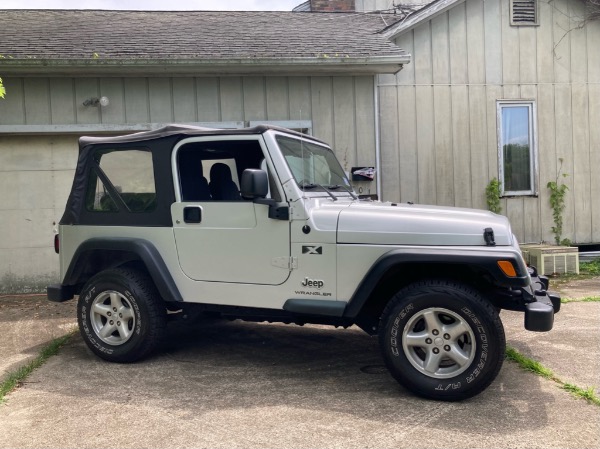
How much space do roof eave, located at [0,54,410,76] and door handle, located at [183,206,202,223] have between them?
12.9 feet

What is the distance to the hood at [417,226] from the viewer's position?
3953 mm

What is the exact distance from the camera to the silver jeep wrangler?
3.88 metres

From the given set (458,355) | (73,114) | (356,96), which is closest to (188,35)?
(73,114)

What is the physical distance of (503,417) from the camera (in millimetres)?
3615

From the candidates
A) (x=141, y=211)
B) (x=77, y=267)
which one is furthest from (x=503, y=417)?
(x=77, y=267)

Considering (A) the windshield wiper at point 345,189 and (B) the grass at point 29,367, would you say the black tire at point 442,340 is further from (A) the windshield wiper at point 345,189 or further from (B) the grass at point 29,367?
(B) the grass at point 29,367

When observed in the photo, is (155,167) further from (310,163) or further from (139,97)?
(139,97)

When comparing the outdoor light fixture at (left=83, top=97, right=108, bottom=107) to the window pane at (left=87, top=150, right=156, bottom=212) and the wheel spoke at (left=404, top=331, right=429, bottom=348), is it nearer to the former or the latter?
the window pane at (left=87, top=150, right=156, bottom=212)

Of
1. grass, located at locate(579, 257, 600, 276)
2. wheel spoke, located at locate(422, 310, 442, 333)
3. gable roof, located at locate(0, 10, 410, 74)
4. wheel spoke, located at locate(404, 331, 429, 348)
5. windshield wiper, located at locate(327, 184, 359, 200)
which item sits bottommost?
grass, located at locate(579, 257, 600, 276)

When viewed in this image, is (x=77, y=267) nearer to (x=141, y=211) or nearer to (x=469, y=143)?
(x=141, y=211)

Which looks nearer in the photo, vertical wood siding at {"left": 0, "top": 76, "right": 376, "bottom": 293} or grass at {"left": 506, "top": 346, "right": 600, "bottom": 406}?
grass at {"left": 506, "top": 346, "right": 600, "bottom": 406}

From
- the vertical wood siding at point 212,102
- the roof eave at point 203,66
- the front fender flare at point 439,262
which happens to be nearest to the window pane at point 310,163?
the front fender flare at point 439,262

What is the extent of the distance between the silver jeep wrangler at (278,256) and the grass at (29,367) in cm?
47

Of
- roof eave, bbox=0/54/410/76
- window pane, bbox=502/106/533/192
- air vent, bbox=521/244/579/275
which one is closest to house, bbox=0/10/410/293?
roof eave, bbox=0/54/410/76
